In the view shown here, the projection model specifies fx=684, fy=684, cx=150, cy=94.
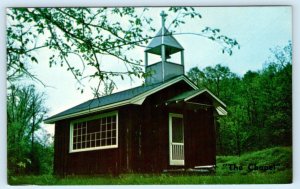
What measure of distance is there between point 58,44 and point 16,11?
2.63ft

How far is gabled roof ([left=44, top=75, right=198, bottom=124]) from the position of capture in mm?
10867

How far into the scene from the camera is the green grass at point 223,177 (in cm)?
1077

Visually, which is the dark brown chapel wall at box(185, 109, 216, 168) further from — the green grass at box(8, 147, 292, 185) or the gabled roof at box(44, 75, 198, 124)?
the gabled roof at box(44, 75, 198, 124)

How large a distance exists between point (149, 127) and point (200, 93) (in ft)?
3.28

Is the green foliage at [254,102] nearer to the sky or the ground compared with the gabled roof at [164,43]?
nearer to the ground

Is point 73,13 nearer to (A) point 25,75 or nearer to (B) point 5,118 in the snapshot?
(A) point 25,75

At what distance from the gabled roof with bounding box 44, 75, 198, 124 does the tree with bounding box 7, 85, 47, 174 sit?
0.26 metres

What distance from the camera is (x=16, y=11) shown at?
10.4 metres

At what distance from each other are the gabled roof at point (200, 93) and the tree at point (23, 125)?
7.05 feet

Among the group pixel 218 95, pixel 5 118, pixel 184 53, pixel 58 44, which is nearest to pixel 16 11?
pixel 58 44

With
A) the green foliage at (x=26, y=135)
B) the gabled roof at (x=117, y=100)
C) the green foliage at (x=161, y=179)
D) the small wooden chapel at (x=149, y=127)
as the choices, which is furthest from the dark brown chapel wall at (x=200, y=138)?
the green foliage at (x=26, y=135)

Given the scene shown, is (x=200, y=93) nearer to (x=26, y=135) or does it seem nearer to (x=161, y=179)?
(x=161, y=179)

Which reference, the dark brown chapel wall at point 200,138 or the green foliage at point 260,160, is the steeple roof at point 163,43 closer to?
the dark brown chapel wall at point 200,138

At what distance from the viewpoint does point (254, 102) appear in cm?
1107
